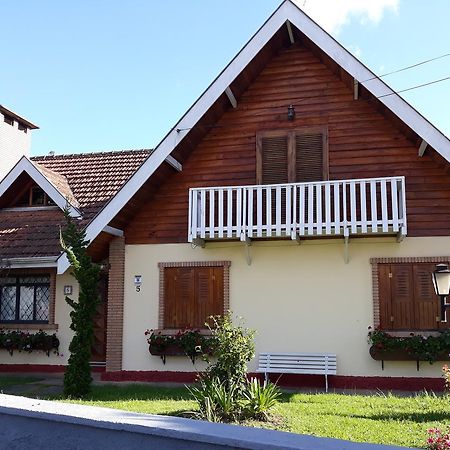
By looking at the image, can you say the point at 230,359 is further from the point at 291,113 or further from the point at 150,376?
the point at 291,113

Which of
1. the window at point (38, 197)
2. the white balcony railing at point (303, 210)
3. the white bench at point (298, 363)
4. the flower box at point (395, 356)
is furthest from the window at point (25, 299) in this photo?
the flower box at point (395, 356)

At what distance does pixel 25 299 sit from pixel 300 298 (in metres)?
7.10

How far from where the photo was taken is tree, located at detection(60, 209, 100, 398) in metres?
10.3

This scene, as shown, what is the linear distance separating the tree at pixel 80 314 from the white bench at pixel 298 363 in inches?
140

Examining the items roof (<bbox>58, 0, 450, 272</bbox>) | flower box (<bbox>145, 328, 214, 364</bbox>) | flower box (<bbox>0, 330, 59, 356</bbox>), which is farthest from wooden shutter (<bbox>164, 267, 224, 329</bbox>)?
flower box (<bbox>0, 330, 59, 356</bbox>)

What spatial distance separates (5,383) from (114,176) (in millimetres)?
6174

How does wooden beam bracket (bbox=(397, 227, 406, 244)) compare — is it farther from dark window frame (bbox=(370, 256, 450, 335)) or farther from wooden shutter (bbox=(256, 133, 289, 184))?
wooden shutter (bbox=(256, 133, 289, 184))

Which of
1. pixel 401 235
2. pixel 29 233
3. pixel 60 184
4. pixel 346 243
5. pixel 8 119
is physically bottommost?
pixel 346 243

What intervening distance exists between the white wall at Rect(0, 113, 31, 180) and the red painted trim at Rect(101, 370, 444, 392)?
524 inches

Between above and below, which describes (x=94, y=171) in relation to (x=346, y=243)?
above

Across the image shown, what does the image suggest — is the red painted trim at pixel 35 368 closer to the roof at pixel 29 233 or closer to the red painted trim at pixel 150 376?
the red painted trim at pixel 150 376

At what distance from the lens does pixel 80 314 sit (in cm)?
1046

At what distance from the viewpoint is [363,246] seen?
11.9 meters

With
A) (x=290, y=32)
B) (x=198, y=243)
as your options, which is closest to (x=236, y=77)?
(x=290, y=32)
